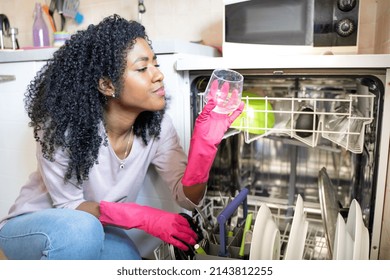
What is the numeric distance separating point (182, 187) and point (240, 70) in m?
0.42

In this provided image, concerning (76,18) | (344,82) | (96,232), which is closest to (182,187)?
(96,232)

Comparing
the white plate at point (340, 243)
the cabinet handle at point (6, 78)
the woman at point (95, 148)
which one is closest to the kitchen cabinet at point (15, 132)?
the cabinet handle at point (6, 78)

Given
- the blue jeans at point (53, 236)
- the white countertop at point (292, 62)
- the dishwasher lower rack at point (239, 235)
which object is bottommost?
the dishwasher lower rack at point (239, 235)

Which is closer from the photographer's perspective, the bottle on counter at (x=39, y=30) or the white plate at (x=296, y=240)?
the white plate at (x=296, y=240)

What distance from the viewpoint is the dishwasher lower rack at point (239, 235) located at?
3.36 ft

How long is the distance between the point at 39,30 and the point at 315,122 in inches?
63.0

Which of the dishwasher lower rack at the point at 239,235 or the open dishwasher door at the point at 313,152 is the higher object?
the open dishwasher door at the point at 313,152

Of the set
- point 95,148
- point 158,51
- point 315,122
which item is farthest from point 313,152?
point 95,148

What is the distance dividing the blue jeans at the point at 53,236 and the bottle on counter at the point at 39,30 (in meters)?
1.21

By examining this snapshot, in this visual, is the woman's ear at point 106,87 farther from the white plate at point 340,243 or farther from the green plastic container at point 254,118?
the white plate at point 340,243

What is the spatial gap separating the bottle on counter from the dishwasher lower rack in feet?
4.35

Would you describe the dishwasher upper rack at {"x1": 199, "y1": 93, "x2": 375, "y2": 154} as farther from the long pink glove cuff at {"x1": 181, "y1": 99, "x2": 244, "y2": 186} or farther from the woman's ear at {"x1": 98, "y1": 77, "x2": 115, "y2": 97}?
the woman's ear at {"x1": 98, "y1": 77, "x2": 115, "y2": 97}

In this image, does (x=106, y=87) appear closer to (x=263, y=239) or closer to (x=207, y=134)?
(x=207, y=134)

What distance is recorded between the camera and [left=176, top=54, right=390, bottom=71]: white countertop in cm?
96
